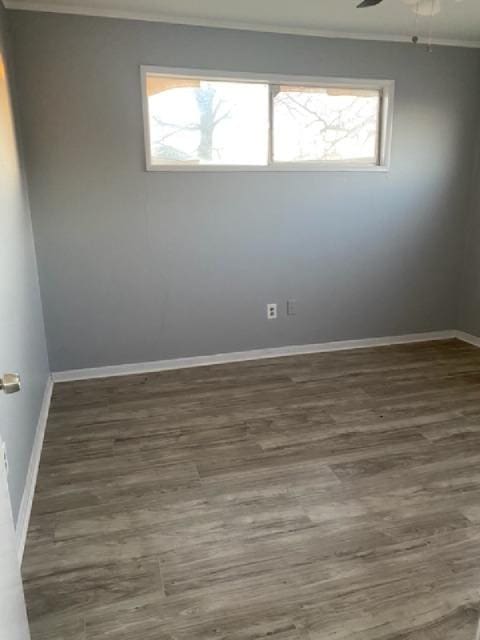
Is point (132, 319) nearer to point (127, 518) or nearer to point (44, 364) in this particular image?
point (44, 364)

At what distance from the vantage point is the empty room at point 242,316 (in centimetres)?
176

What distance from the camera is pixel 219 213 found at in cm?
366

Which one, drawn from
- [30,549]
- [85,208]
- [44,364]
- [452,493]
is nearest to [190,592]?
[30,549]

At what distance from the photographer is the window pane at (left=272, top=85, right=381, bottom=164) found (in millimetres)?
3693

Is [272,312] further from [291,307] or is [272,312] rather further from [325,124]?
[325,124]

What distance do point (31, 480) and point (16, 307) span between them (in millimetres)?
852

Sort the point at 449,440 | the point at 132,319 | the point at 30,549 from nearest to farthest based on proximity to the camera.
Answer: the point at 30,549 < the point at 449,440 < the point at 132,319

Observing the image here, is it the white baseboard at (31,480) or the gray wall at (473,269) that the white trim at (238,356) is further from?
the white baseboard at (31,480)

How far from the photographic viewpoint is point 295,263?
155 inches

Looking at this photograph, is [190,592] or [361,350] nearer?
[190,592]

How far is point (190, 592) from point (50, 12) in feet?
11.2

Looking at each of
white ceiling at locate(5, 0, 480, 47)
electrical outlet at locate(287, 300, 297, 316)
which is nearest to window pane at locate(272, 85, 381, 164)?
white ceiling at locate(5, 0, 480, 47)

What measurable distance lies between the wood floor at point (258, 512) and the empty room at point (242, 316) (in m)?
0.01

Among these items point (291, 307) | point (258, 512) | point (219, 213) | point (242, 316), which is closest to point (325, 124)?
point (219, 213)
